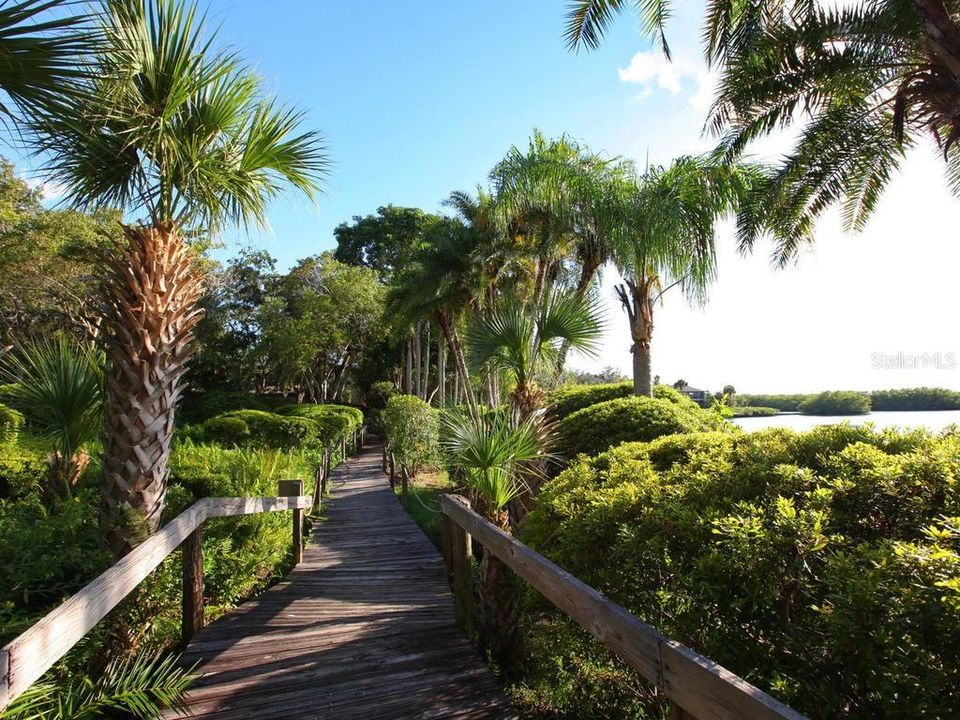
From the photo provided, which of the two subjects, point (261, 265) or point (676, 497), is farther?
point (261, 265)

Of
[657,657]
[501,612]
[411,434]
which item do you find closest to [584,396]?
[411,434]

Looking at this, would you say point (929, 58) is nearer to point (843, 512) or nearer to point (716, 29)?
point (716, 29)

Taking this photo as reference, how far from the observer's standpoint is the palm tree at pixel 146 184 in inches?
132

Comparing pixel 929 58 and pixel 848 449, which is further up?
pixel 929 58

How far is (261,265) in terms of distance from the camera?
95.4 feet

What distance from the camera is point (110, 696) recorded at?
264 centimetres

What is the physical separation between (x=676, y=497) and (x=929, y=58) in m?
7.01

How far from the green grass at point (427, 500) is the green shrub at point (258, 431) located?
104 inches

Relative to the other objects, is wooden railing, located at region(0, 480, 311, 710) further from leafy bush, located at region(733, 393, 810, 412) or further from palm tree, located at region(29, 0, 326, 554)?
leafy bush, located at region(733, 393, 810, 412)

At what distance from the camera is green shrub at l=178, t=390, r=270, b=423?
23516 mm

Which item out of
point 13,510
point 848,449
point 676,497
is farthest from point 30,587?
point 848,449

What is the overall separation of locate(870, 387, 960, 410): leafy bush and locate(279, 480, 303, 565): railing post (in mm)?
6734

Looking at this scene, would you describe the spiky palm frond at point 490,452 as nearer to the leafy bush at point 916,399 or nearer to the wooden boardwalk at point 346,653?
the wooden boardwalk at point 346,653

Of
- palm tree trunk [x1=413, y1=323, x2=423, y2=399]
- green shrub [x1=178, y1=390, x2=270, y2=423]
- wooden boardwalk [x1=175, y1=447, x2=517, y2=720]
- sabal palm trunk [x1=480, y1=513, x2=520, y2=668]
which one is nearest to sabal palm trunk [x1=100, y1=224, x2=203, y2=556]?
wooden boardwalk [x1=175, y1=447, x2=517, y2=720]
